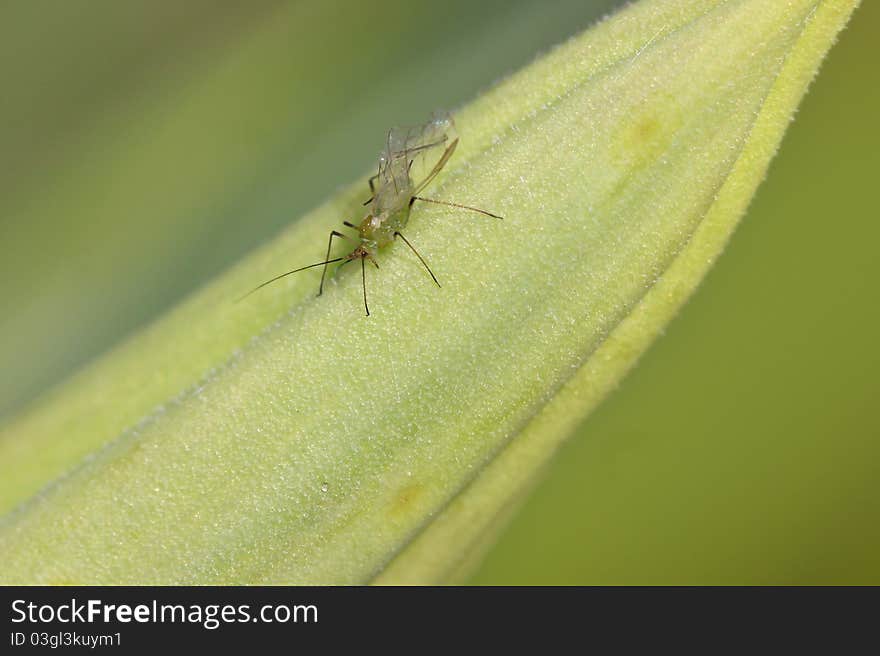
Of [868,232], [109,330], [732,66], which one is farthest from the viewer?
[109,330]

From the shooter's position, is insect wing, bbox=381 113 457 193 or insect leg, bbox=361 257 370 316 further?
insect wing, bbox=381 113 457 193

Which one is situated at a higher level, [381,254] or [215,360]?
[381,254]

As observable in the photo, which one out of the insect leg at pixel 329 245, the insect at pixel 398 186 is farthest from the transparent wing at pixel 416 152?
the insect leg at pixel 329 245

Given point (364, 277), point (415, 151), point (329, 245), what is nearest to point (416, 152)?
point (415, 151)

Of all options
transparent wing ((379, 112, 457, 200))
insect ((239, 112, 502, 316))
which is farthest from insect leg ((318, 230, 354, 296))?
transparent wing ((379, 112, 457, 200))

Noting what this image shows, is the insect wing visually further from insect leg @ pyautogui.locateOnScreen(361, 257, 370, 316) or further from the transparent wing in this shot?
insect leg @ pyautogui.locateOnScreen(361, 257, 370, 316)

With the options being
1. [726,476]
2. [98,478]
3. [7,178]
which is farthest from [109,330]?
[726,476]

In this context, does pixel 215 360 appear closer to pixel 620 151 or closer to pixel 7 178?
pixel 620 151

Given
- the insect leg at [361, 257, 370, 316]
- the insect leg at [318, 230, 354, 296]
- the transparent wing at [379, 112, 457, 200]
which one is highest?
the transparent wing at [379, 112, 457, 200]
